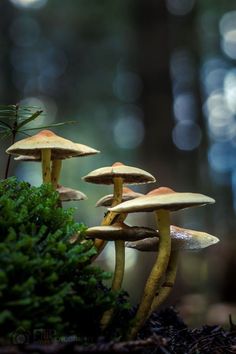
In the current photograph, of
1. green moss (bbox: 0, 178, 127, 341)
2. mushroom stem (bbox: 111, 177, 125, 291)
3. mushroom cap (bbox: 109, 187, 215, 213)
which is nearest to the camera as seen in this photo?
green moss (bbox: 0, 178, 127, 341)

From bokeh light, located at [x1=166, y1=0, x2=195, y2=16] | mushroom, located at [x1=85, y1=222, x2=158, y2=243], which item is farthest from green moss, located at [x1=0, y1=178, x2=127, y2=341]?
bokeh light, located at [x1=166, y1=0, x2=195, y2=16]

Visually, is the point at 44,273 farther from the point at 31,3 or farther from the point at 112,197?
the point at 31,3

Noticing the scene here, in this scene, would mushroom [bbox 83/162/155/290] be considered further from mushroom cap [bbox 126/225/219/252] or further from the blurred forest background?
the blurred forest background

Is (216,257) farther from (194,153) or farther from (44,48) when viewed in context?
(44,48)

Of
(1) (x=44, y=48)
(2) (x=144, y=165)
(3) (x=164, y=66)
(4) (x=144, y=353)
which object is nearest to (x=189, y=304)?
(2) (x=144, y=165)

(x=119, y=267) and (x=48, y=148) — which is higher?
(x=48, y=148)

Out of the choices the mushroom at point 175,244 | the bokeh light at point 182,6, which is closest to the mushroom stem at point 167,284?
the mushroom at point 175,244

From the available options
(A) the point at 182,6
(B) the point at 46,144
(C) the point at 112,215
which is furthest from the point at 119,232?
(A) the point at 182,6
